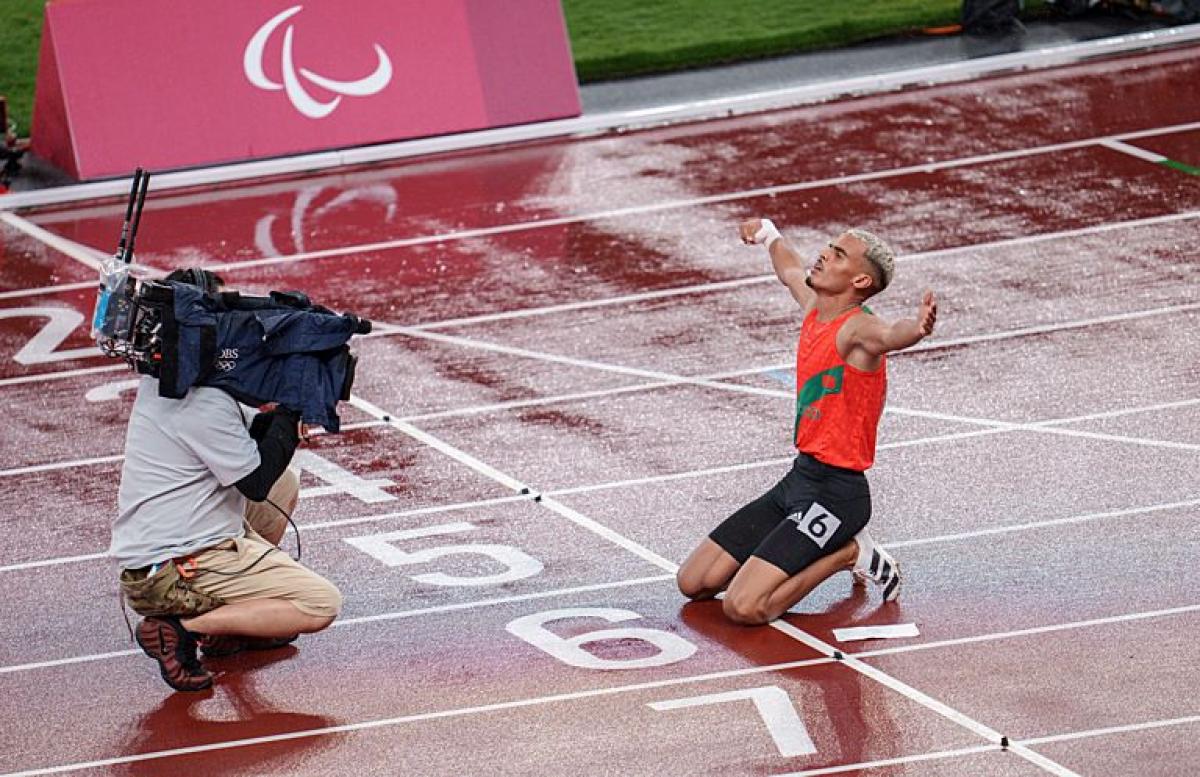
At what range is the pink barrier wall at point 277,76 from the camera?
46.0 ft

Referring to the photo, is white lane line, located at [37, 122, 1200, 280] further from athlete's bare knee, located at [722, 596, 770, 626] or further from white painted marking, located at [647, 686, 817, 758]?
white painted marking, located at [647, 686, 817, 758]

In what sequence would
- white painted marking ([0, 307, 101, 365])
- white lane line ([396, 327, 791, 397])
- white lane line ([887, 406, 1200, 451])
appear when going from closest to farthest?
white lane line ([887, 406, 1200, 451]) → white lane line ([396, 327, 791, 397]) → white painted marking ([0, 307, 101, 365])

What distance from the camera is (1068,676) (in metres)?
6.84

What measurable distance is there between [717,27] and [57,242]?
629 centimetres

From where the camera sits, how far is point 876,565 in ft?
24.6

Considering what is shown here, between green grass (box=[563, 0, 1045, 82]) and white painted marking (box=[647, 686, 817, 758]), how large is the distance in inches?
387

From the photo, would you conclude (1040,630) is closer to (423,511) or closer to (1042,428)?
(1042,428)

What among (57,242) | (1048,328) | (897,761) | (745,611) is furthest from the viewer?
(57,242)

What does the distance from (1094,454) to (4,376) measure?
609cm

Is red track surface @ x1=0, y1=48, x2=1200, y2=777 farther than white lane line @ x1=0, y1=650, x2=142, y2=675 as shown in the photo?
No

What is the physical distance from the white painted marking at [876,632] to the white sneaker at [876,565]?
0.23 metres

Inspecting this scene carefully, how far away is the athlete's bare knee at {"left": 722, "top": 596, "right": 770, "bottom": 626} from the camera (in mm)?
7344

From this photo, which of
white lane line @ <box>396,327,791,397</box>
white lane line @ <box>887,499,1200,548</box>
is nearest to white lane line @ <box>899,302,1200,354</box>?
white lane line @ <box>396,327,791,397</box>

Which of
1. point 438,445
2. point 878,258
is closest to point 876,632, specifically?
point 878,258
